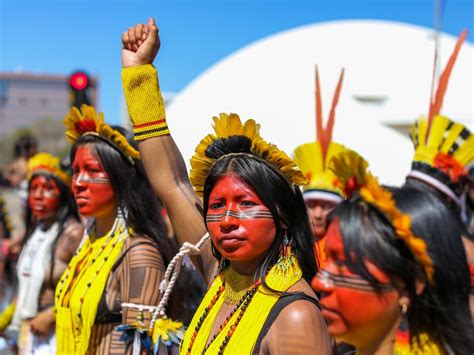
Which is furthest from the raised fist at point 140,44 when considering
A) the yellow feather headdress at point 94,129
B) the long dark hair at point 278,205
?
the long dark hair at point 278,205

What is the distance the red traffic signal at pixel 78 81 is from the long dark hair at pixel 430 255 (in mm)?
3622

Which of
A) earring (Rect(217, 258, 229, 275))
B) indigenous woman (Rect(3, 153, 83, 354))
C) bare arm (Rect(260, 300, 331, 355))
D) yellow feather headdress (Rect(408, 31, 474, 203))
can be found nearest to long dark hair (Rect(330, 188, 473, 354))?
bare arm (Rect(260, 300, 331, 355))

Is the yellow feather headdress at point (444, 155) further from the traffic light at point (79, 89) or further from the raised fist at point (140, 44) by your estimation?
the traffic light at point (79, 89)

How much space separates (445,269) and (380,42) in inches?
697

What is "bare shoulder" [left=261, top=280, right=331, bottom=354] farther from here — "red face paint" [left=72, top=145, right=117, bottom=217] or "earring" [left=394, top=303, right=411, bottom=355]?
"red face paint" [left=72, top=145, right=117, bottom=217]

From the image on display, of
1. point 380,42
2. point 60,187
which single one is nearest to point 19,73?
point 380,42

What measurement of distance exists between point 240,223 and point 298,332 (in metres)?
0.46

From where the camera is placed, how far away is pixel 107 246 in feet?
12.5

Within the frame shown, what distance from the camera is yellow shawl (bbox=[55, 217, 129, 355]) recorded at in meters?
3.59

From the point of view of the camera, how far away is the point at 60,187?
543 cm

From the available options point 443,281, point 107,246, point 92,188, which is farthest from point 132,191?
point 443,281

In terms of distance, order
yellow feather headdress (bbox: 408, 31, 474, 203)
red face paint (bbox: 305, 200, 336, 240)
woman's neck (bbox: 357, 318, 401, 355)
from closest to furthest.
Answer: woman's neck (bbox: 357, 318, 401, 355) → yellow feather headdress (bbox: 408, 31, 474, 203) → red face paint (bbox: 305, 200, 336, 240)

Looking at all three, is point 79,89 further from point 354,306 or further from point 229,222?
point 354,306

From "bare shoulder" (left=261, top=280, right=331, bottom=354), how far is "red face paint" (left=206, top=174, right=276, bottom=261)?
0.27 metres
